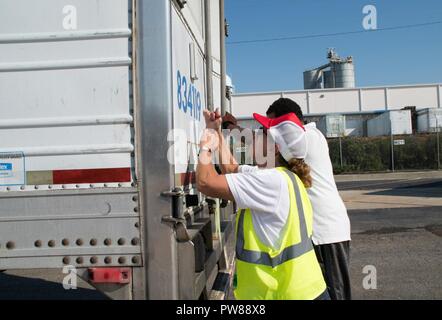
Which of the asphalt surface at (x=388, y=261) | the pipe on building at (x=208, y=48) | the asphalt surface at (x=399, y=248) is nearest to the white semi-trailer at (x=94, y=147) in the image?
the asphalt surface at (x=388, y=261)

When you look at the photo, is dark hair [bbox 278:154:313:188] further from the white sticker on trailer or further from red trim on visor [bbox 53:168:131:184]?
the white sticker on trailer

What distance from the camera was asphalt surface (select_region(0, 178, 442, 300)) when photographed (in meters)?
5.81

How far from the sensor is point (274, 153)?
252cm

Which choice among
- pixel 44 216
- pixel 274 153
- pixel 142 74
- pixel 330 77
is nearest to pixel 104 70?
pixel 142 74

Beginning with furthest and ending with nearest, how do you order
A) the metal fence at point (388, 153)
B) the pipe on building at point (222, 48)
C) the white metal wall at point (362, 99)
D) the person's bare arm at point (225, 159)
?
the white metal wall at point (362, 99)
the metal fence at point (388, 153)
the pipe on building at point (222, 48)
the person's bare arm at point (225, 159)

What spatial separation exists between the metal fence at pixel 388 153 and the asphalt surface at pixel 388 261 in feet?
45.9

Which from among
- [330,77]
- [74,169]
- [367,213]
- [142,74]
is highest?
[330,77]

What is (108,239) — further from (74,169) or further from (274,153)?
(274,153)

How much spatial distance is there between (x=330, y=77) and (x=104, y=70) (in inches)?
1869

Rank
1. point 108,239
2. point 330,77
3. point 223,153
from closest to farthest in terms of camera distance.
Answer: point 108,239 < point 223,153 < point 330,77

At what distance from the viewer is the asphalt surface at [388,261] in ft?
19.1
